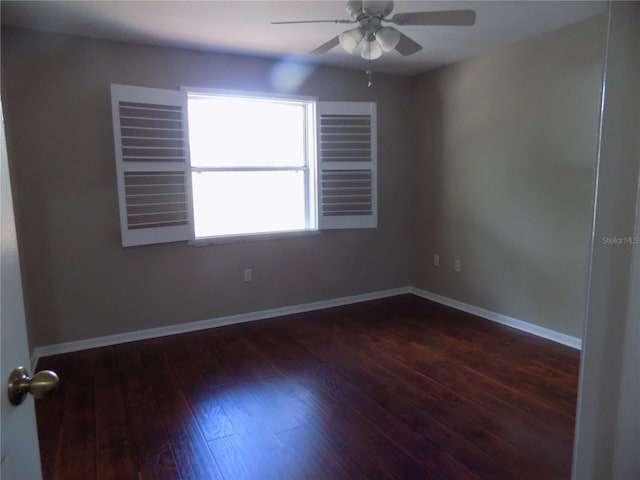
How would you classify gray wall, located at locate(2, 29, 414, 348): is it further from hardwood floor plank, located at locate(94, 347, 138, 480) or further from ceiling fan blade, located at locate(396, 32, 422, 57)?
ceiling fan blade, located at locate(396, 32, 422, 57)

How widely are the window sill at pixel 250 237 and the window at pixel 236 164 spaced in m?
0.04

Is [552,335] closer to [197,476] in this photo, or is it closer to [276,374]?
[276,374]

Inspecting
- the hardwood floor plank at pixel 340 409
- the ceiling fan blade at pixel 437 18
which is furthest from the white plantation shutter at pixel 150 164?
the ceiling fan blade at pixel 437 18

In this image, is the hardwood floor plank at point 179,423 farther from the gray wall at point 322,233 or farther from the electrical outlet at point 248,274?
the electrical outlet at point 248,274

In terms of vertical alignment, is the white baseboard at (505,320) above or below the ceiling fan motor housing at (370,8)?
below

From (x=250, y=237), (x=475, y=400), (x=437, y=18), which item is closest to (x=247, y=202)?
(x=250, y=237)

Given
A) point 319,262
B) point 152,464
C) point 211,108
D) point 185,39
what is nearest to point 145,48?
point 185,39

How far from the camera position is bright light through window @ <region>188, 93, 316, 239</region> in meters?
3.74

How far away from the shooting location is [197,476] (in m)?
1.90

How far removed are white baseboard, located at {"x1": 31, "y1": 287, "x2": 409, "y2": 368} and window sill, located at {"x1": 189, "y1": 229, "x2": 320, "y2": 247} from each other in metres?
0.72

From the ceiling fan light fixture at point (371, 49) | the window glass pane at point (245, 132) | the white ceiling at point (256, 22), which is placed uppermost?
the white ceiling at point (256, 22)

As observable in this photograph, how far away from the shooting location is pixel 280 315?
416 cm

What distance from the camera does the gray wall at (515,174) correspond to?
312 cm

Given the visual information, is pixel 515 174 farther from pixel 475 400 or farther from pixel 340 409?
pixel 340 409
